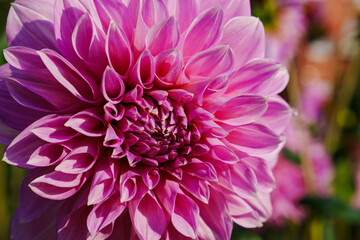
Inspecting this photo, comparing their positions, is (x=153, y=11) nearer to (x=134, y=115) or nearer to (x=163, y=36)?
(x=163, y=36)

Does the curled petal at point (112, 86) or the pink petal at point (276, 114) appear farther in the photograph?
the pink petal at point (276, 114)

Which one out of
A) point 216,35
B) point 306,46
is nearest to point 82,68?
point 216,35

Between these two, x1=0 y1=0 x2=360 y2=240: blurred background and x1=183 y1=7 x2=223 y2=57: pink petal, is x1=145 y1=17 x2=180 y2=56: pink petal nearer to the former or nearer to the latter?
x1=183 y1=7 x2=223 y2=57: pink petal

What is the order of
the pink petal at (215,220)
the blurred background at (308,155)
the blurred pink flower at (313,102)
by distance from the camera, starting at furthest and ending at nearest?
the blurred pink flower at (313,102)
the blurred background at (308,155)
the pink petal at (215,220)

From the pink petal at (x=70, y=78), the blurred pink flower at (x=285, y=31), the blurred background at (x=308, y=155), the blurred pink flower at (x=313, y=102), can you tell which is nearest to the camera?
the pink petal at (x=70, y=78)

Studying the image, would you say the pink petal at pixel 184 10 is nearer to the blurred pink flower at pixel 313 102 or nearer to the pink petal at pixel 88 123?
the pink petal at pixel 88 123

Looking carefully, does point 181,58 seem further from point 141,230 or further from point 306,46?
point 306,46

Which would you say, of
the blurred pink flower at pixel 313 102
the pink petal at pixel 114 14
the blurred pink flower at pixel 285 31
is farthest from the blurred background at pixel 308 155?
the pink petal at pixel 114 14
